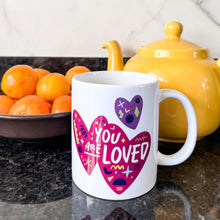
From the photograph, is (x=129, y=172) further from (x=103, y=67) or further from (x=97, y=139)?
(x=103, y=67)

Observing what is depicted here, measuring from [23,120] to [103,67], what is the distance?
0.38m

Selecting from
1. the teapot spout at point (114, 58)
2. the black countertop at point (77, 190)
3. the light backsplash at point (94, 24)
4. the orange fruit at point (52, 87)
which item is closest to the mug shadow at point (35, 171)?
the black countertop at point (77, 190)

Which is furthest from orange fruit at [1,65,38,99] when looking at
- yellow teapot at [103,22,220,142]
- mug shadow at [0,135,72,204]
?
yellow teapot at [103,22,220,142]

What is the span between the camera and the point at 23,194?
396 millimetres

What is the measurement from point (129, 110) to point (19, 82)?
0.32 meters

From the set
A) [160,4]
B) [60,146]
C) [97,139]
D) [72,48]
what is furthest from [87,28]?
[97,139]

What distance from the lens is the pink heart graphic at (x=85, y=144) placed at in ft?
1.19

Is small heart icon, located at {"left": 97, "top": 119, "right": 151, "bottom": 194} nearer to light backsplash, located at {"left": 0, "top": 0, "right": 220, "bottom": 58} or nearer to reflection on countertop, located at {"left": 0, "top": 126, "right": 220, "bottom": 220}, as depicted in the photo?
reflection on countertop, located at {"left": 0, "top": 126, "right": 220, "bottom": 220}

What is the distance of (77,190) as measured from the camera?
410mm

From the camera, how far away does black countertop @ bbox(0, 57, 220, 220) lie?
36 centimetres

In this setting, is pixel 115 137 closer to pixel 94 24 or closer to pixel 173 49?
pixel 173 49

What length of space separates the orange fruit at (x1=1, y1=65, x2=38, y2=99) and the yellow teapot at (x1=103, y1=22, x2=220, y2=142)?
23 centimetres

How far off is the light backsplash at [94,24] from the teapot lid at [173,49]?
21 cm

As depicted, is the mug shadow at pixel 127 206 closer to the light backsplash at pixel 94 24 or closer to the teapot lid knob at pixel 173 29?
the teapot lid knob at pixel 173 29
